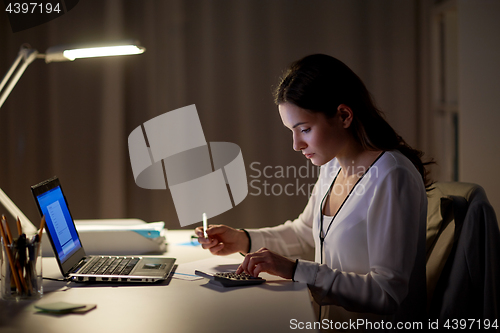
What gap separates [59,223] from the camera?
3.54ft

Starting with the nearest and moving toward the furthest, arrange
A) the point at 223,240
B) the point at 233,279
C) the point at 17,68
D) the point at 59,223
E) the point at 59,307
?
the point at 59,307, the point at 233,279, the point at 59,223, the point at 223,240, the point at 17,68

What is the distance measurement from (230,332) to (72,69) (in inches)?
85.5

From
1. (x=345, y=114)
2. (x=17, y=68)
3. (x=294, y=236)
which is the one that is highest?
(x=17, y=68)

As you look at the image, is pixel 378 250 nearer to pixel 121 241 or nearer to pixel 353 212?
pixel 353 212

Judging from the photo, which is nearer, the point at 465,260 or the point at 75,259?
the point at 465,260

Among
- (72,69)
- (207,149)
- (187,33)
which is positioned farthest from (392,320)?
(72,69)

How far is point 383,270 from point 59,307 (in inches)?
27.1

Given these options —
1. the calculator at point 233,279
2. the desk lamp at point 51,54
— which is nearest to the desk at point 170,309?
the calculator at point 233,279

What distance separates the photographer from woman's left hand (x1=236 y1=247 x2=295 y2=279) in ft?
3.21

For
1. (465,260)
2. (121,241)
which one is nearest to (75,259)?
(121,241)

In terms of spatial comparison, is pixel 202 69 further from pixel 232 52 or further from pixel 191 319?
pixel 191 319

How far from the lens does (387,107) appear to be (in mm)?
2447

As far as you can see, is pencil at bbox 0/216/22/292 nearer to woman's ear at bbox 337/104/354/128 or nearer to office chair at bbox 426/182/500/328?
woman's ear at bbox 337/104/354/128

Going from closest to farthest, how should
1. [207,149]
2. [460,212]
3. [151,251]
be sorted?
[460,212] < [151,251] < [207,149]
